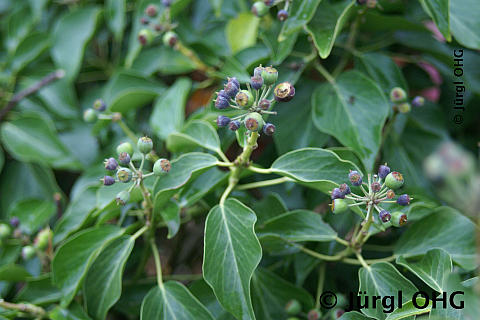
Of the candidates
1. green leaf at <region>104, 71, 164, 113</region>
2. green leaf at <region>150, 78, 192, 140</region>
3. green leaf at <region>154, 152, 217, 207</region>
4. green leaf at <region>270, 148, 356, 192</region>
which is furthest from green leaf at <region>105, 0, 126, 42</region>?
green leaf at <region>270, 148, 356, 192</region>

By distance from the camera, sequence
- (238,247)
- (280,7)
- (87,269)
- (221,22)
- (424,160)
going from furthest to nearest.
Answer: (221,22)
(424,160)
(280,7)
(87,269)
(238,247)

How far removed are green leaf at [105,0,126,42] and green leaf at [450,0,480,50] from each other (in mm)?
750

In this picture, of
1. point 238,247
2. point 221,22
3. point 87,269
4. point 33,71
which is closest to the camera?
point 238,247

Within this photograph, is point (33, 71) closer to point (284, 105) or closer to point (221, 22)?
point (221, 22)

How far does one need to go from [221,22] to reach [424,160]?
0.58m

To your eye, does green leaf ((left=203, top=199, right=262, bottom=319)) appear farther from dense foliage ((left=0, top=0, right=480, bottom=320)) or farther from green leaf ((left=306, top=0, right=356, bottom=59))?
green leaf ((left=306, top=0, right=356, bottom=59))

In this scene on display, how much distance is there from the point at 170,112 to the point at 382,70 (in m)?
0.45

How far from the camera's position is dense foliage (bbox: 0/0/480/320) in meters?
0.73

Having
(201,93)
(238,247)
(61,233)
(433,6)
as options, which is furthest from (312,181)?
(201,93)

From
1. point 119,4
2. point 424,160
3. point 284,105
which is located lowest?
point 424,160

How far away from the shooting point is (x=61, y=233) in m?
1.00

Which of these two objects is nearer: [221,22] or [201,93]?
[221,22]

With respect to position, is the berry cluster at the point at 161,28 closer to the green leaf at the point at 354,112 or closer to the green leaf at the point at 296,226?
the green leaf at the point at 354,112

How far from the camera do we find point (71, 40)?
50.0 inches
